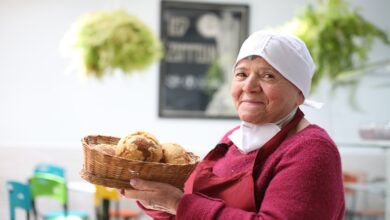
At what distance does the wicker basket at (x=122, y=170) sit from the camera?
1386 millimetres

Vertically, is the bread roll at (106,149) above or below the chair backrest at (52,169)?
above

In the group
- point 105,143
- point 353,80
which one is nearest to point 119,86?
point 353,80

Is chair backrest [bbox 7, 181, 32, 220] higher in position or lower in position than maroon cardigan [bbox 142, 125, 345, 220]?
lower

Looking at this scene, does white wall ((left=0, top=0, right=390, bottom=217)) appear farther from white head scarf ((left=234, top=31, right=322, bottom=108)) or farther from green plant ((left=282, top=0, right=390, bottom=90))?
white head scarf ((left=234, top=31, right=322, bottom=108))

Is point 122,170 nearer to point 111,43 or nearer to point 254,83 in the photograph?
point 254,83

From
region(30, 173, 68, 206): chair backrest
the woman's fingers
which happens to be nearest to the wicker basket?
the woman's fingers

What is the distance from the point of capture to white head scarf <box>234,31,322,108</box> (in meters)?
1.42

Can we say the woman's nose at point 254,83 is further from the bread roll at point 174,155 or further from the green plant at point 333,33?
the green plant at point 333,33

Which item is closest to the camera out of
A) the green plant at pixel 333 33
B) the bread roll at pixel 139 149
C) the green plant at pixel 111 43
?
the bread roll at pixel 139 149

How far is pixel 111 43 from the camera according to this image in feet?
15.4

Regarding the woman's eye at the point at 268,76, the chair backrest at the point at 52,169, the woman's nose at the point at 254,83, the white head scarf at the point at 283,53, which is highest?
the white head scarf at the point at 283,53

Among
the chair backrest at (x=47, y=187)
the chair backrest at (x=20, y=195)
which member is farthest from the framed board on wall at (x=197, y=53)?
the chair backrest at (x=20, y=195)

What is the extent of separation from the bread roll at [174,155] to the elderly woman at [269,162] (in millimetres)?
65

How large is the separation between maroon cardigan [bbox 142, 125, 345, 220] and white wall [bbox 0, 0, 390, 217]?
4983 mm
